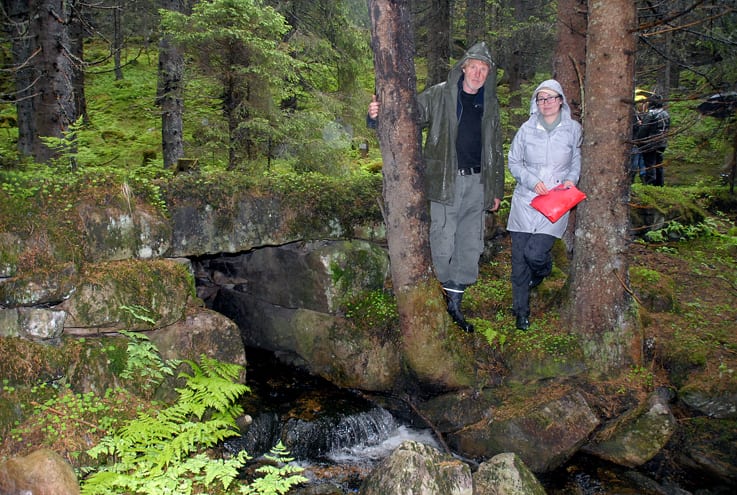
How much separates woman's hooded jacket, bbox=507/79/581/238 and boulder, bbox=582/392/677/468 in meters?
2.11

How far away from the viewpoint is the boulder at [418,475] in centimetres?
443

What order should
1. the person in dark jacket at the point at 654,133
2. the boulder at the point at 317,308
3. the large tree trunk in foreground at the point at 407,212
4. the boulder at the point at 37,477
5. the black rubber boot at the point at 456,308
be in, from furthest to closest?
the person in dark jacket at the point at 654,133 < the boulder at the point at 317,308 < the black rubber boot at the point at 456,308 < the large tree trunk in foreground at the point at 407,212 < the boulder at the point at 37,477

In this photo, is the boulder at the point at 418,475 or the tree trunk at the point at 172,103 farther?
the tree trunk at the point at 172,103

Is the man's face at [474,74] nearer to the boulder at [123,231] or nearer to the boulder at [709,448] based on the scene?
the boulder at [123,231]

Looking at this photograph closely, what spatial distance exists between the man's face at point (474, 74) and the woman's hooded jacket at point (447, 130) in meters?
0.08

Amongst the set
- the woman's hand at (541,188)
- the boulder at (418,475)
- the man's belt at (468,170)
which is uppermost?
the man's belt at (468,170)

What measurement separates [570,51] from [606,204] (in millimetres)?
2655

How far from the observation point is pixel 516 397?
5.84 m

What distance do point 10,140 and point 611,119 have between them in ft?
52.4

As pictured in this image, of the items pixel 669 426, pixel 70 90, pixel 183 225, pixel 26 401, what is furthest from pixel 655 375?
pixel 70 90

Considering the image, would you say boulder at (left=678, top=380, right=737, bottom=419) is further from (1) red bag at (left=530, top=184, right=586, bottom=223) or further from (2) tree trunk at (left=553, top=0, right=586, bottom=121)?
(2) tree trunk at (left=553, top=0, right=586, bottom=121)

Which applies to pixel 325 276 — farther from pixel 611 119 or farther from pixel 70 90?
pixel 70 90

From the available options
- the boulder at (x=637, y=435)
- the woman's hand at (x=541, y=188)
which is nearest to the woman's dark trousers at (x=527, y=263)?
the woman's hand at (x=541, y=188)

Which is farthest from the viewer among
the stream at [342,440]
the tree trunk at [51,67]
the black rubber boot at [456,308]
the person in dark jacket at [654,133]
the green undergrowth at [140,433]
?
the person in dark jacket at [654,133]
